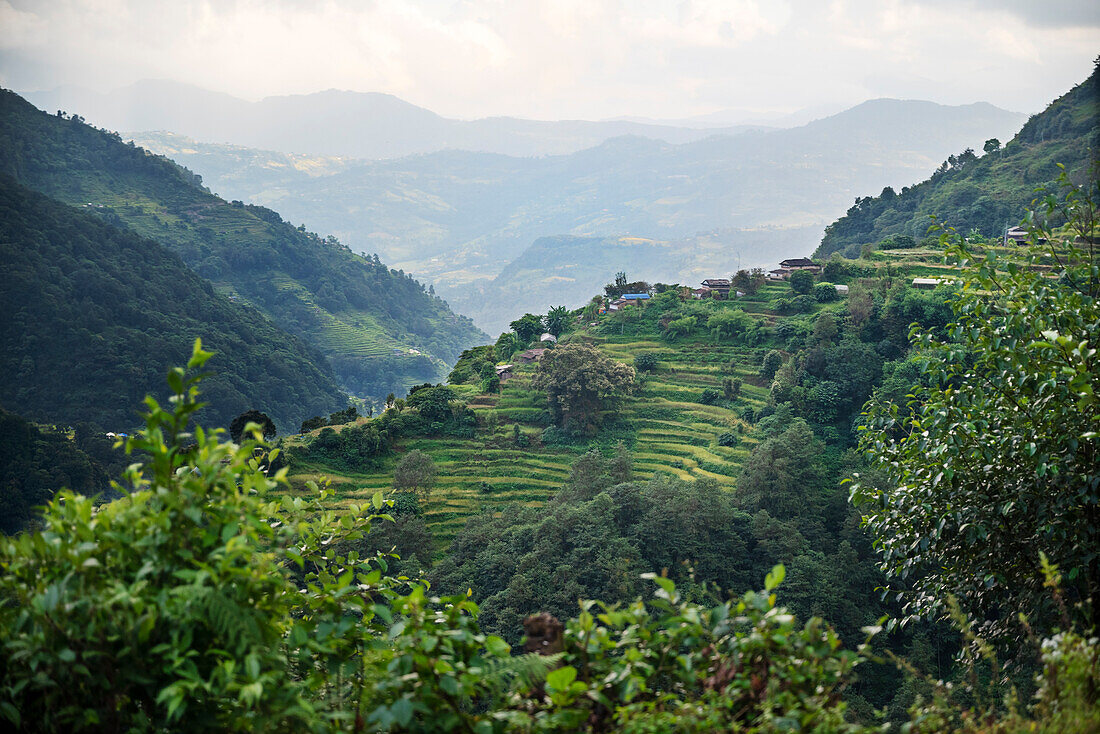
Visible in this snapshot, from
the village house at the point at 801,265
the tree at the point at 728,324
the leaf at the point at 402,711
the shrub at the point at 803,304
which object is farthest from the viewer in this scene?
the village house at the point at 801,265

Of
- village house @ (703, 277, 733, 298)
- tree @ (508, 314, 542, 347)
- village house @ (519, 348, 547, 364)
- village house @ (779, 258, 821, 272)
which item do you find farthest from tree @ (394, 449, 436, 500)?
village house @ (779, 258, 821, 272)

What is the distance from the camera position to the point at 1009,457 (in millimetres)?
3941

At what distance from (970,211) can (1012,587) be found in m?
48.9

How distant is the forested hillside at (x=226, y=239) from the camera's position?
246ft

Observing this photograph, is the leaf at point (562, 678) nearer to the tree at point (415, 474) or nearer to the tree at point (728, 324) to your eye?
the tree at point (415, 474)

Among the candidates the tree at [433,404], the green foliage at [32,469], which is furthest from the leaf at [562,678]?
the green foliage at [32,469]

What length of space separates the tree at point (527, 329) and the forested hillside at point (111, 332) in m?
19.5

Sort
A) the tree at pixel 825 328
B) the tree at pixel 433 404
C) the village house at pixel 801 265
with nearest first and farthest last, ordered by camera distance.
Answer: the tree at pixel 825 328 → the tree at pixel 433 404 → the village house at pixel 801 265

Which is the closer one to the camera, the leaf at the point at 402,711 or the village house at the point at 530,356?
the leaf at the point at 402,711

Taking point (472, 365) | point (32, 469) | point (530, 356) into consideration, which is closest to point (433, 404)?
point (530, 356)

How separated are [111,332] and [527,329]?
97.9 ft

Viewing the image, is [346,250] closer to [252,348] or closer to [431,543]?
[252,348]

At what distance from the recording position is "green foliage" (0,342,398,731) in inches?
70.1

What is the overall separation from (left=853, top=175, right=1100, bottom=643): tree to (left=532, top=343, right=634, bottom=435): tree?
75.0 feet
